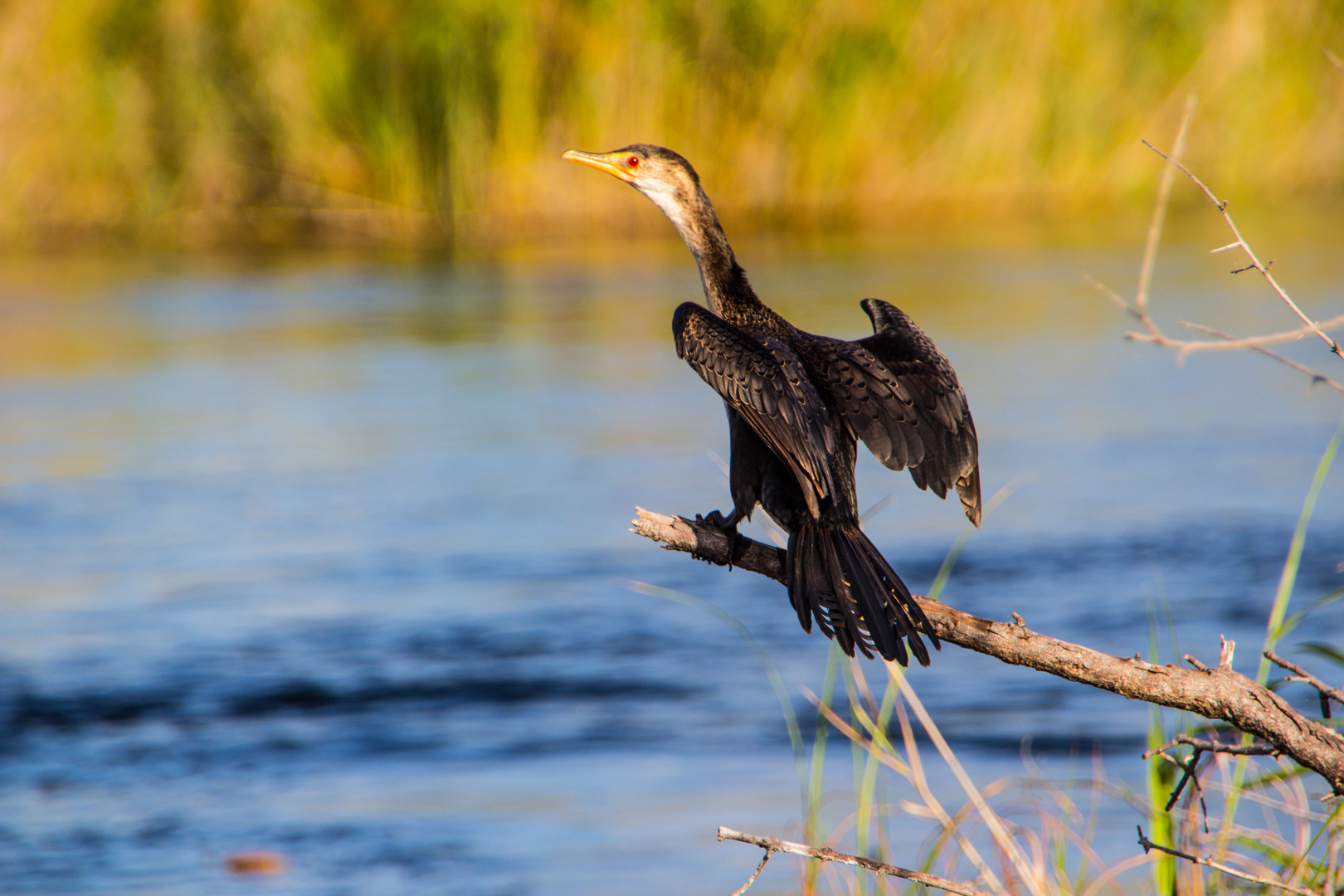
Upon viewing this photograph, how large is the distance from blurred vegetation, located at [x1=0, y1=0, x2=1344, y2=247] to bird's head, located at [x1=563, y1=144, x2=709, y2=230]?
1023 cm

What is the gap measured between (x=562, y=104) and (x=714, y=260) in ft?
36.4

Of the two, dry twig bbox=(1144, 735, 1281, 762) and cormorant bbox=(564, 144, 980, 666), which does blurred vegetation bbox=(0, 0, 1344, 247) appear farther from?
dry twig bbox=(1144, 735, 1281, 762)

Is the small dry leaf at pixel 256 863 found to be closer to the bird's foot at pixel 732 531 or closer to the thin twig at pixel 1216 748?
the bird's foot at pixel 732 531

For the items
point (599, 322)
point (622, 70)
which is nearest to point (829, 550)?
point (599, 322)

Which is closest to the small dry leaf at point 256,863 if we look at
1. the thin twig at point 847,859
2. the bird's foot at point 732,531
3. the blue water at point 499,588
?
the blue water at point 499,588

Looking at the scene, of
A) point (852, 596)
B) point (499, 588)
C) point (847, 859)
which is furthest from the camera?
point (499, 588)

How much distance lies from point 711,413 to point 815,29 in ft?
22.3

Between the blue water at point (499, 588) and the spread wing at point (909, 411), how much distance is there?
1.27 m

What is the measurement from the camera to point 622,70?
1334 centimetres

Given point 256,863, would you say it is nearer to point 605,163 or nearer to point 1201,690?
point 605,163

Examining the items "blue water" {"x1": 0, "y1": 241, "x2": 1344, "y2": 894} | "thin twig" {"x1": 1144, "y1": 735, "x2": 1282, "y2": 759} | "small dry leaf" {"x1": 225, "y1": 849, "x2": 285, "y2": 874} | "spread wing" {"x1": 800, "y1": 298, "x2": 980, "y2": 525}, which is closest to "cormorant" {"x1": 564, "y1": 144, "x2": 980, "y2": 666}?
"spread wing" {"x1": 800, "y1": 298, "x2": 980, "y2": 525}

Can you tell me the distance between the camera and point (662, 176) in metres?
3.11

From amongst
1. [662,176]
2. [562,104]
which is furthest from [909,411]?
[562,104]

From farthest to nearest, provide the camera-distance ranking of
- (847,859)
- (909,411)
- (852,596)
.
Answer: (909,411)
(852,596)
(847,859)
